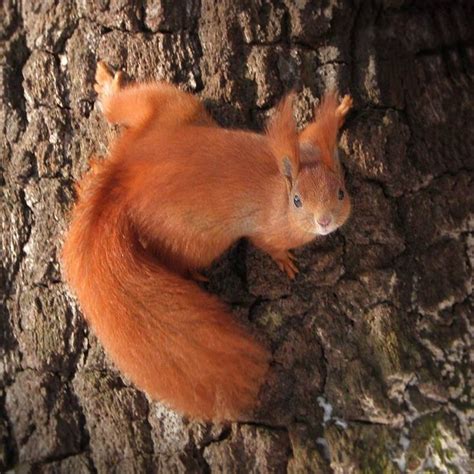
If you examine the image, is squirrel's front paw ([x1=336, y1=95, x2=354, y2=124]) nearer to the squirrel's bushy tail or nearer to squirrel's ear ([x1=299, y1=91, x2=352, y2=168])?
squirrel's ear ([x1=299, y1=91, x2=352, y2=168])

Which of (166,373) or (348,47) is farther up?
(348,47)

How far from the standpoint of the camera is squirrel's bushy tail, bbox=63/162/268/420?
1.31 metres

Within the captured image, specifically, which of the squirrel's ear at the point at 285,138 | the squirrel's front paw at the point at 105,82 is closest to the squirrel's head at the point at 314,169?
the squirrel's ear at the point at 285,138

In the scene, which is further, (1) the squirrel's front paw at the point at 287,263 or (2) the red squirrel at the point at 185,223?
(1) the squirrel's front paw at the point at 287,263

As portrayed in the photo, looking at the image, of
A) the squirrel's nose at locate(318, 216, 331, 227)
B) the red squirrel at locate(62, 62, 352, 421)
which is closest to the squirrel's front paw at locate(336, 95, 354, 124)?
the red squirrel at locate(62, 62, 352, 421)

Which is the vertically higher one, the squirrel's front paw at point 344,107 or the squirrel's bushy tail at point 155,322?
the squirrel's front paw at point 344,107

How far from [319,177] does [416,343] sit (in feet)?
1.19

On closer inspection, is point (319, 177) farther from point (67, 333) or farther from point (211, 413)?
point (67, 333)

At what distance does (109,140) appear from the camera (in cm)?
154

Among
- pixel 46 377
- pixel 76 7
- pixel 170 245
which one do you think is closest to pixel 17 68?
pixel 76 7

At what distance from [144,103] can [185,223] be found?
27 centimetres

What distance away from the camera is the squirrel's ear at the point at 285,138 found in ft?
4.53

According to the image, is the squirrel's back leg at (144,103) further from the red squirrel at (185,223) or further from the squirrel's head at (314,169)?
the squirrel's head at (314,169)

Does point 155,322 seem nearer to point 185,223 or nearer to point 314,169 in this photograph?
point 185,223
